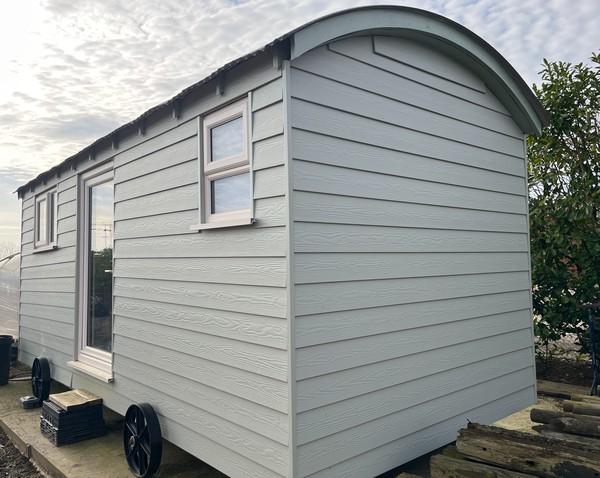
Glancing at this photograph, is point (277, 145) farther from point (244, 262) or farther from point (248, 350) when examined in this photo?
Answer: point (248, 350)

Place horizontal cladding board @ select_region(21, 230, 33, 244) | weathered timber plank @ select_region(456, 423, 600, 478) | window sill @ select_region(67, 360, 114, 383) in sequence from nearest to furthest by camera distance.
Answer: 1. weathered timber plank @ select_region(456, 423, 600, 478)
2. window sill @ select_region(67, 360, 114, 383)
3. horizontal cladding board @ select_region(21, 230, 33, 244)

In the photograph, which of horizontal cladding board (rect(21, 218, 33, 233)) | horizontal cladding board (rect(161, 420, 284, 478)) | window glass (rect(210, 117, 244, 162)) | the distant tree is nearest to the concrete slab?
horizontal cladding board (rect(161, 420, 284, 478))

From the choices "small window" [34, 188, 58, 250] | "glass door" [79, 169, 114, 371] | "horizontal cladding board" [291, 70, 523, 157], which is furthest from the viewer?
"small window" [34, 188, 58, 250]

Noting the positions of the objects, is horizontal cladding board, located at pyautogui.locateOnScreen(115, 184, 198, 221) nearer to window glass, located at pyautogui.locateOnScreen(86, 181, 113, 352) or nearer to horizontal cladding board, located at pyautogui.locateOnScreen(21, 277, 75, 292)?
window glass, located at pyautogui.locateOnScreen(86, 181, 113, 352)

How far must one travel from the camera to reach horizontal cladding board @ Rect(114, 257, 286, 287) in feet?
9.00

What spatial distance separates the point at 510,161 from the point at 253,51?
3.25 meters

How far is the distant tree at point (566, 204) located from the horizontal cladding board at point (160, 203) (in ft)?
15.9

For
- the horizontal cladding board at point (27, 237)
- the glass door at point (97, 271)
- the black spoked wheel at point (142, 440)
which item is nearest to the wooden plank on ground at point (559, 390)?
the black spoked wheel at point (142, 440)

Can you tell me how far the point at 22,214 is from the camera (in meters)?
8.10

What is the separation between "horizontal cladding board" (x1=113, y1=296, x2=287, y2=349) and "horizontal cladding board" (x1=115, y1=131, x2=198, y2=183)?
122 cm

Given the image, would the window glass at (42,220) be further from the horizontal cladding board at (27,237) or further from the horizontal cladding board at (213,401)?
the horizontal cladding board at (213,401)

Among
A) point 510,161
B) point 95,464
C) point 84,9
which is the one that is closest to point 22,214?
point 84,9

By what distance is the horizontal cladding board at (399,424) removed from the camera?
8.88 ft

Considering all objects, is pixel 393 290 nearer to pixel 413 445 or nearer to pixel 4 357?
pixel 413 445
